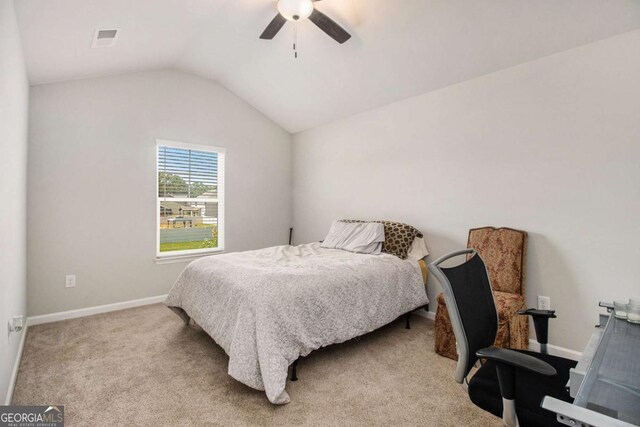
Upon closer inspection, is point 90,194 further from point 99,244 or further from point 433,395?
point 433,395

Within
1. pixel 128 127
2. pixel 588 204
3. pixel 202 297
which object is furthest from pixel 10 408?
pixel 588 204

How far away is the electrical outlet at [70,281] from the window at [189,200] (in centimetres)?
82

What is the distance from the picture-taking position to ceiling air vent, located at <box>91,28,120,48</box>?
7.94 ft

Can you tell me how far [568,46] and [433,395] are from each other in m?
2.67

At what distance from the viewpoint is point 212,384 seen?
204 centimetres

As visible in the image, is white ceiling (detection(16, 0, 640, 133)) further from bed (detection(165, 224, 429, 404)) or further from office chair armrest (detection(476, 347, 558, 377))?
office chair armrest (detection(476, 347, 558, 377))

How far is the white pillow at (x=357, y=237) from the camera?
127 inches

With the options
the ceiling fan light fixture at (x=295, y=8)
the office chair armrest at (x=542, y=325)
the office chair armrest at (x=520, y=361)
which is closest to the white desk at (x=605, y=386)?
the office chair armrest at (x=520, y=361)

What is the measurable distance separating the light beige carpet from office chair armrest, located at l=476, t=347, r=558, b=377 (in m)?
0.89

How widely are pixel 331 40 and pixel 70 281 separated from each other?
356 centimetres

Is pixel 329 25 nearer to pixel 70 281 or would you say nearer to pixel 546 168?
pixel 546 168

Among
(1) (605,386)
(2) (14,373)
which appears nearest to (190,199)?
(2) (14,373)

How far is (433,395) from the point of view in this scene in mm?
1935

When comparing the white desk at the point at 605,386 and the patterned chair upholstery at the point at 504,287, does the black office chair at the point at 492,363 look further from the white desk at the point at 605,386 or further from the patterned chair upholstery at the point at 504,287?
the patterned chair upholstery at the point at 504,287
